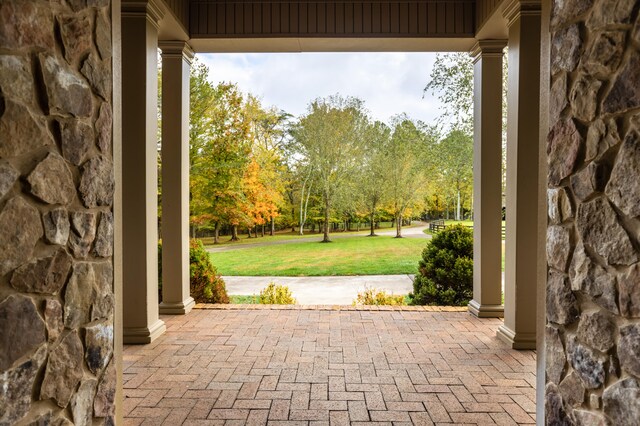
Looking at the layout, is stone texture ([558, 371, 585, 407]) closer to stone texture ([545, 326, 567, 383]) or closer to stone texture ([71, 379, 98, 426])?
stone texture ([545, 326, 567, 383])

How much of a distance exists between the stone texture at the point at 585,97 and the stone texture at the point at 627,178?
226 mm

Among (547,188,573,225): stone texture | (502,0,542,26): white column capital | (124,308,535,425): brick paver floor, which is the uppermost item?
(502,0,542,26): white column capital

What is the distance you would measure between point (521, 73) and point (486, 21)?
0.95 m

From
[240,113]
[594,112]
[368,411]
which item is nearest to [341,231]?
[240,113]

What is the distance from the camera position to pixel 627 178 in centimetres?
144

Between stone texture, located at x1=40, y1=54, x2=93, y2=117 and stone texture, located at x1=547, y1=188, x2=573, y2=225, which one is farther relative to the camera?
stone texture, located at x1=547, y1=188, x2=573, y2=225

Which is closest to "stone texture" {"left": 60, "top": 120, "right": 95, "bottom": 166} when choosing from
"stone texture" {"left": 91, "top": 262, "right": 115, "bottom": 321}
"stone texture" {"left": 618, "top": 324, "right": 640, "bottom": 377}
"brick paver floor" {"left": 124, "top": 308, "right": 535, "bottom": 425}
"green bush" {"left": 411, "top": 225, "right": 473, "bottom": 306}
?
"stone texture" {"left": 91, "top": 262, "right": 115, "bottom": 321}

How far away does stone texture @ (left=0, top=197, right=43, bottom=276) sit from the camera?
4.45 ft

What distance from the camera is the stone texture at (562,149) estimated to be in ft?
5.73

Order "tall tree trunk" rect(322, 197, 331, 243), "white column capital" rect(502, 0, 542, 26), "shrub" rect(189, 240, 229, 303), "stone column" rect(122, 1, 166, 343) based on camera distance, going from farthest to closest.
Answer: "tall tree trunk" rect(322, 197, 331, 243) → "shrub" rect(189, 240, 229, 303) → "stone column" rect(122, 1, 166, 343) → "white column capital" rect(502, 0, 542, 26)

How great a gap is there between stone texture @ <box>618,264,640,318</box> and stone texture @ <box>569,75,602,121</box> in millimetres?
600

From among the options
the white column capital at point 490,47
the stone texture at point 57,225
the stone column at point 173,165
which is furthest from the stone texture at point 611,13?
the stone column at point 173,165

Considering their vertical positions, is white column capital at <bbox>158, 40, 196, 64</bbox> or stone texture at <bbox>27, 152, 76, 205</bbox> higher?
white column capital at <bbox>158, 40, 196, 64</bbox>

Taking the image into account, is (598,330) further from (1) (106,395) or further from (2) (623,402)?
(1) (106,395)
